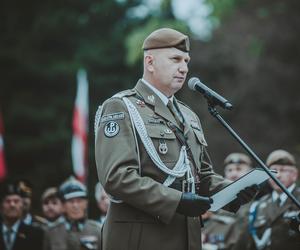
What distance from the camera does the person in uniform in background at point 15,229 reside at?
9.73 meters

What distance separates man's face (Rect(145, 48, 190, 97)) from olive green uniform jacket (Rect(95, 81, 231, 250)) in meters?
0.11

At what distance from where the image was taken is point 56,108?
27.8 metres

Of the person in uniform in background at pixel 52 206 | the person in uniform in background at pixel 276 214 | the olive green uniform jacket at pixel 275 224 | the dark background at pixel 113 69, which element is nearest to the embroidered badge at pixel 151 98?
the olive green uniform jacket at pixel 275 224

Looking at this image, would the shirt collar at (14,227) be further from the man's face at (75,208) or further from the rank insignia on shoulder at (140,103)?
the rank insignia on shoulder at (140,103)

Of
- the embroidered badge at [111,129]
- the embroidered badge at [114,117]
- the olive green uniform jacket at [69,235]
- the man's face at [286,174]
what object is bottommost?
the olive green uniform jacket at [69,235]

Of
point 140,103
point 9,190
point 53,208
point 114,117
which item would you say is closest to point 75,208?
point 9,190

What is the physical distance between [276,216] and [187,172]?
360cm

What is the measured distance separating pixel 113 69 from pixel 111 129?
2409cm

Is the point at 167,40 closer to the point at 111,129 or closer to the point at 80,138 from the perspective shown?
the point at 111,129

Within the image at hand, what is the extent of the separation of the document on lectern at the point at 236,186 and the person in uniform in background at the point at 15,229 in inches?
185

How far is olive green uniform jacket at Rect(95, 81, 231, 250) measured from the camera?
17.0ft

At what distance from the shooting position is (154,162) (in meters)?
5.37

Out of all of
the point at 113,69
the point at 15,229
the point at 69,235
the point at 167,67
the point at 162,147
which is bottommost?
the point at 69,235

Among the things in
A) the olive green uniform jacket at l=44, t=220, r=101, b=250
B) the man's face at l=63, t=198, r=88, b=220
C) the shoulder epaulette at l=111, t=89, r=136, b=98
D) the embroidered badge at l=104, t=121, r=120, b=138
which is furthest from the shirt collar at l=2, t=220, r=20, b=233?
the embroidered badge at l=104, t=121, r=120, b=138
